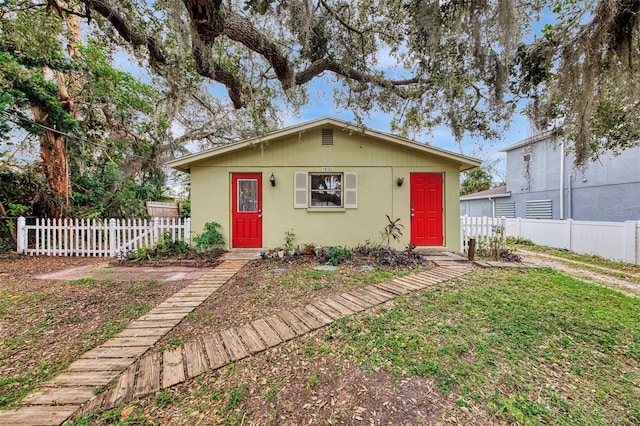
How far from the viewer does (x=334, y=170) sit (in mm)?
7094

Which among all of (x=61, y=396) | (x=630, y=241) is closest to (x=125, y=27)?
(x=61, y=396)

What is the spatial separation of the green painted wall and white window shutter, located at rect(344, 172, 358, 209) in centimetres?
12

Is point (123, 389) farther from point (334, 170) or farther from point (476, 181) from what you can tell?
point (476, 181)

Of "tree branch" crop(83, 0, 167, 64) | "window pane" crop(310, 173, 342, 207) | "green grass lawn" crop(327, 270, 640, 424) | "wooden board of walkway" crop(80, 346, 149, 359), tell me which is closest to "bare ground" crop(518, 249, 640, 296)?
"green grass lawn" crop(327, 270, 640, 424)

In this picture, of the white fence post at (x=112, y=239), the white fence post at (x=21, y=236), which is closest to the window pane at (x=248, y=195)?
the white fence post at (x=112, y=239)

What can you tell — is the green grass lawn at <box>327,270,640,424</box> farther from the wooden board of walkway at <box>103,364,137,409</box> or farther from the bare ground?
the wooden board of walkway at <box>103,364,137,409</box>

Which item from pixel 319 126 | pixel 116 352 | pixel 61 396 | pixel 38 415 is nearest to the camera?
pixel 38 415

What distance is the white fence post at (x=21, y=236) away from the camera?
21.6 ft

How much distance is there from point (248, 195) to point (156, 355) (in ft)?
17.1

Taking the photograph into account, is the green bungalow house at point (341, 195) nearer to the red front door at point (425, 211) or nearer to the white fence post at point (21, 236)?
the red front door at point (425, 211)

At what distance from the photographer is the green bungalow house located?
23.0ft

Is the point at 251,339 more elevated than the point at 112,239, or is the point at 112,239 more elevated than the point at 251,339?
the point at 112,239

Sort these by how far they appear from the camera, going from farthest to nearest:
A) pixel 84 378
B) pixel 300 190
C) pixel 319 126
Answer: pixel 300 190 < pixel 319 126 < pixel 84 378

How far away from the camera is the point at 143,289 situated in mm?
4031
